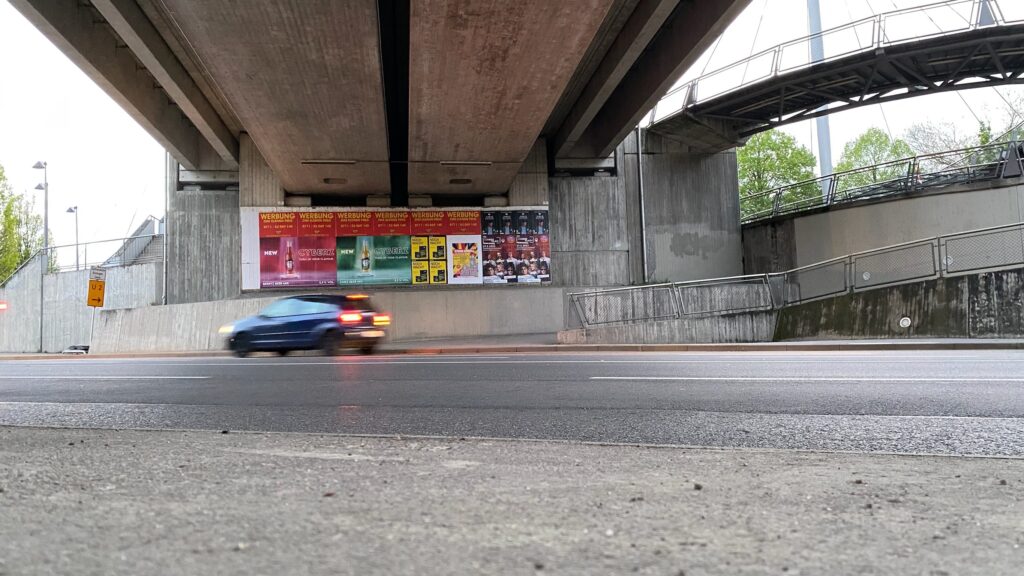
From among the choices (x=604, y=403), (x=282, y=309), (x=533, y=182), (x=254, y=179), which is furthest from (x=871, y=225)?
(x=254, y=179)

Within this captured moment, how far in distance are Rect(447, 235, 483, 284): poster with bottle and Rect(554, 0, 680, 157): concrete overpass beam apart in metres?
5.25

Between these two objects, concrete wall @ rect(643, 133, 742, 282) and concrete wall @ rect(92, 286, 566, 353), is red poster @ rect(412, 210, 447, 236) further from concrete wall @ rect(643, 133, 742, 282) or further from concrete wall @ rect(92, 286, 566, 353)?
concrete wall @ rect(643, 133, 742, 282)

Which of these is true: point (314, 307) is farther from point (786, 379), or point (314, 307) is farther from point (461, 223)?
point (786, 379)

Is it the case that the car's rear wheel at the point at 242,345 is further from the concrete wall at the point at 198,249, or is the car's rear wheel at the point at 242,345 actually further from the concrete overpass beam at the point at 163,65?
the concrete wall at the point at 198,249

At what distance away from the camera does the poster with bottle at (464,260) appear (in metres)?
26.8

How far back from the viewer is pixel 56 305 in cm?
3100

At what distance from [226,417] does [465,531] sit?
4245 mm

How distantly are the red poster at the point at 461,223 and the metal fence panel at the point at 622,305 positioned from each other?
8147 mm

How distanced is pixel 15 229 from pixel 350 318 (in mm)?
39108

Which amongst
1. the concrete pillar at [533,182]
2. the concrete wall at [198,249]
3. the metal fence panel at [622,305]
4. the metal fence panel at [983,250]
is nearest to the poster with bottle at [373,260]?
the concrete wall at [198,249]

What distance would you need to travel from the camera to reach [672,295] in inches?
773

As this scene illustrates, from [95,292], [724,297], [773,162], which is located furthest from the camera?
[773,162]

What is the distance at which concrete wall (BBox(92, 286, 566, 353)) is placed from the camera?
74.9 ft

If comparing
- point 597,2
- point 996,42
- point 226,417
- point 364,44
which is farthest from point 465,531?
point 996,42
